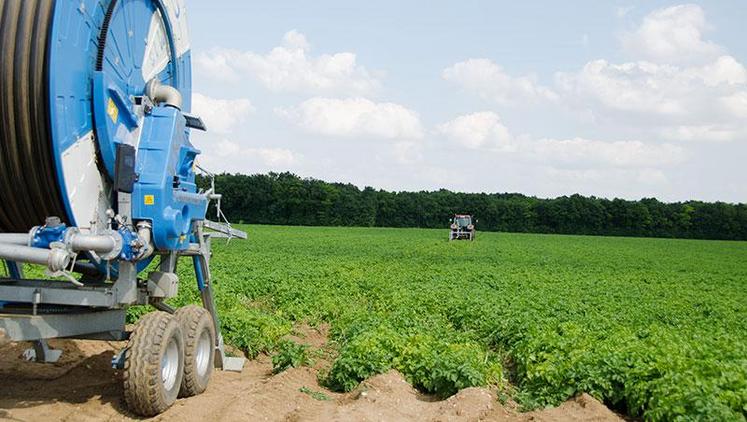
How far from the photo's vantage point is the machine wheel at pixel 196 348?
23.8 ft

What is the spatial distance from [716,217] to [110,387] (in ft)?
358

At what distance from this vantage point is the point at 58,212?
6.01 metres

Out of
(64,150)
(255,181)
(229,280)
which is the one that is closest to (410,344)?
(64,150)

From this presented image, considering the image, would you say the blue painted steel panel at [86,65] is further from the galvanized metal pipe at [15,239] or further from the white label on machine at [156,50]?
the galvanized metal pipe at [15,239]

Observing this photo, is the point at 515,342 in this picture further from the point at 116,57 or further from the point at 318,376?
the point at 116,57

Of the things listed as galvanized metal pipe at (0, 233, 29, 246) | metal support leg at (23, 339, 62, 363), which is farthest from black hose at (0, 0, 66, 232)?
metal support leg at (23, 339, 62, 363)

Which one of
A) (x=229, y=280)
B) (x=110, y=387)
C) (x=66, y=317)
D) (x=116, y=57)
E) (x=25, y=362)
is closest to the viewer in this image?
(x=66, y=317)

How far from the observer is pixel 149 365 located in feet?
20.6

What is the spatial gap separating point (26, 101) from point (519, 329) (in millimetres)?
8374

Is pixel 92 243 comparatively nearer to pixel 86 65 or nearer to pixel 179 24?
pixel 86 65

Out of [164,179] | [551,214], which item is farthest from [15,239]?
[551,214]

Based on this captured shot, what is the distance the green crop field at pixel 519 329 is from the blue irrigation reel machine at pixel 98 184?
270cm

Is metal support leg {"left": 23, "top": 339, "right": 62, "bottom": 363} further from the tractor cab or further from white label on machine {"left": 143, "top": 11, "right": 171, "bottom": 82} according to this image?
the tractor cab

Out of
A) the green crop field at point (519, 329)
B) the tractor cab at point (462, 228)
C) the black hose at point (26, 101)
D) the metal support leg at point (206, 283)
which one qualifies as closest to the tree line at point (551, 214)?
the tractor cab at point (462, 228)
